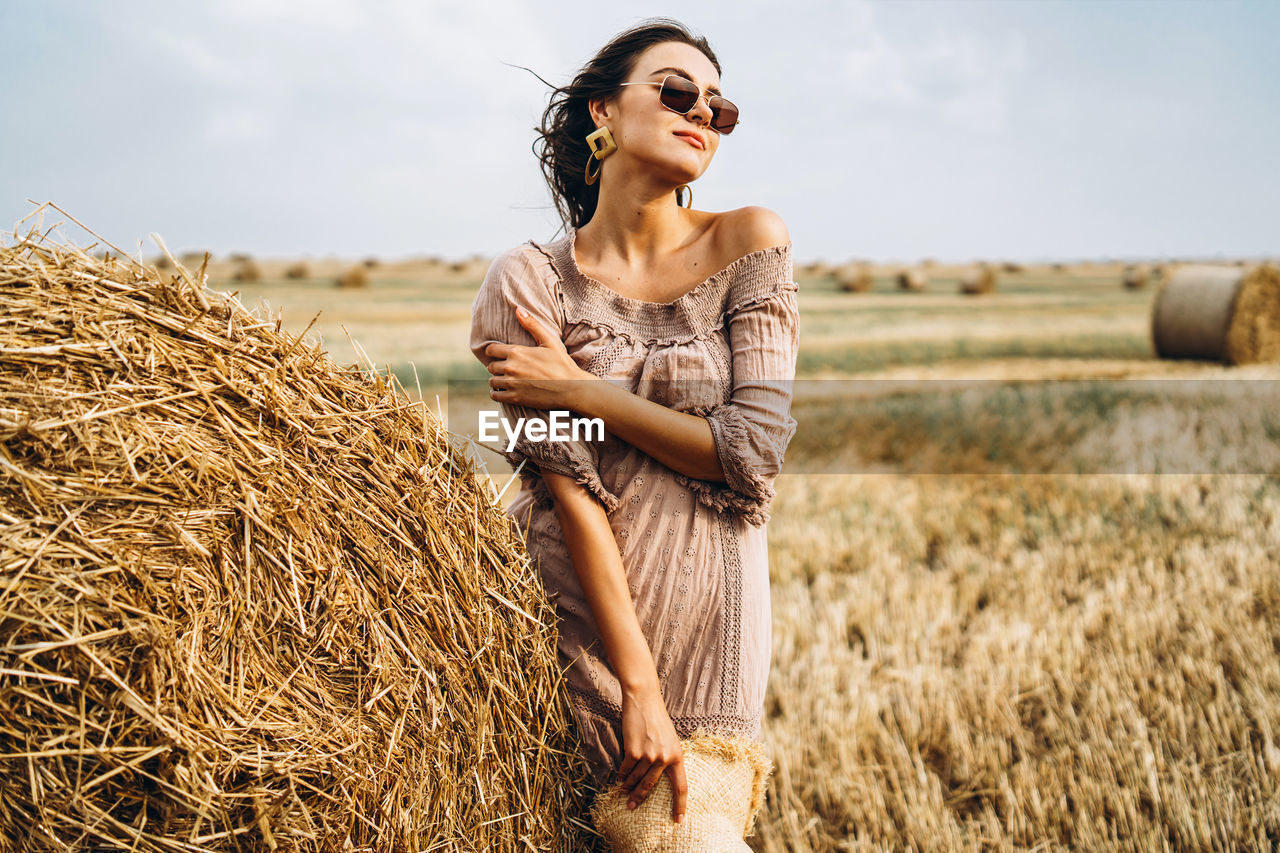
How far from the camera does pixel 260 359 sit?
182 cm

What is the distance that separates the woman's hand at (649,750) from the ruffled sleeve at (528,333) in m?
0.44

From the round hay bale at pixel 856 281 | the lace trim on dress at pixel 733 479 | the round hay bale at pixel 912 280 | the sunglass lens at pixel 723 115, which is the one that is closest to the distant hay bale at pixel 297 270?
the round hay bale at pixel 856 281

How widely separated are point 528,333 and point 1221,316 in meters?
12.8

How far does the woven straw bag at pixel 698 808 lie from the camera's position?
2.10 metres

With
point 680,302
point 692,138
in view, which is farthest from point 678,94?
point 680,302

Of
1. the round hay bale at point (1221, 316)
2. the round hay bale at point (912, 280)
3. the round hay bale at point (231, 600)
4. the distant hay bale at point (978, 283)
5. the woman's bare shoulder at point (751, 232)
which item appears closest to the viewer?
the round hay bale at point (231, 600)

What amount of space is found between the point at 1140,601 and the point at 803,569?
1614 mm

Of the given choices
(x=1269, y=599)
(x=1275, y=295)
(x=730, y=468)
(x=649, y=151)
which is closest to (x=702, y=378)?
(x=730, y=468)

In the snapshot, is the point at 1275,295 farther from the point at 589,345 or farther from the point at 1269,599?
the point at 589,345

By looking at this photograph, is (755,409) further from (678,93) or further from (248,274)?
(248,274)

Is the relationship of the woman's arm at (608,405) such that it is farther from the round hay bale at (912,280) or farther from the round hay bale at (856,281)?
the round hay bale at (856,281)

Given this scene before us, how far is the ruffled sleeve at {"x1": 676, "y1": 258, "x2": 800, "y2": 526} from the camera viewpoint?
2150 millimetres

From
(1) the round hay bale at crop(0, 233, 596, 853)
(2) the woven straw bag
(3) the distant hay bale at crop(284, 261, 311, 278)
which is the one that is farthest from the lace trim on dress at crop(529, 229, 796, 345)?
(3) the distant hay bale at crop(284, 261, 311, 278)

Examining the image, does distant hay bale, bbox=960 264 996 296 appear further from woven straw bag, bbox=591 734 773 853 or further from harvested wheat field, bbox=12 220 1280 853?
woven straw bag, bbox=591 734 773 853
